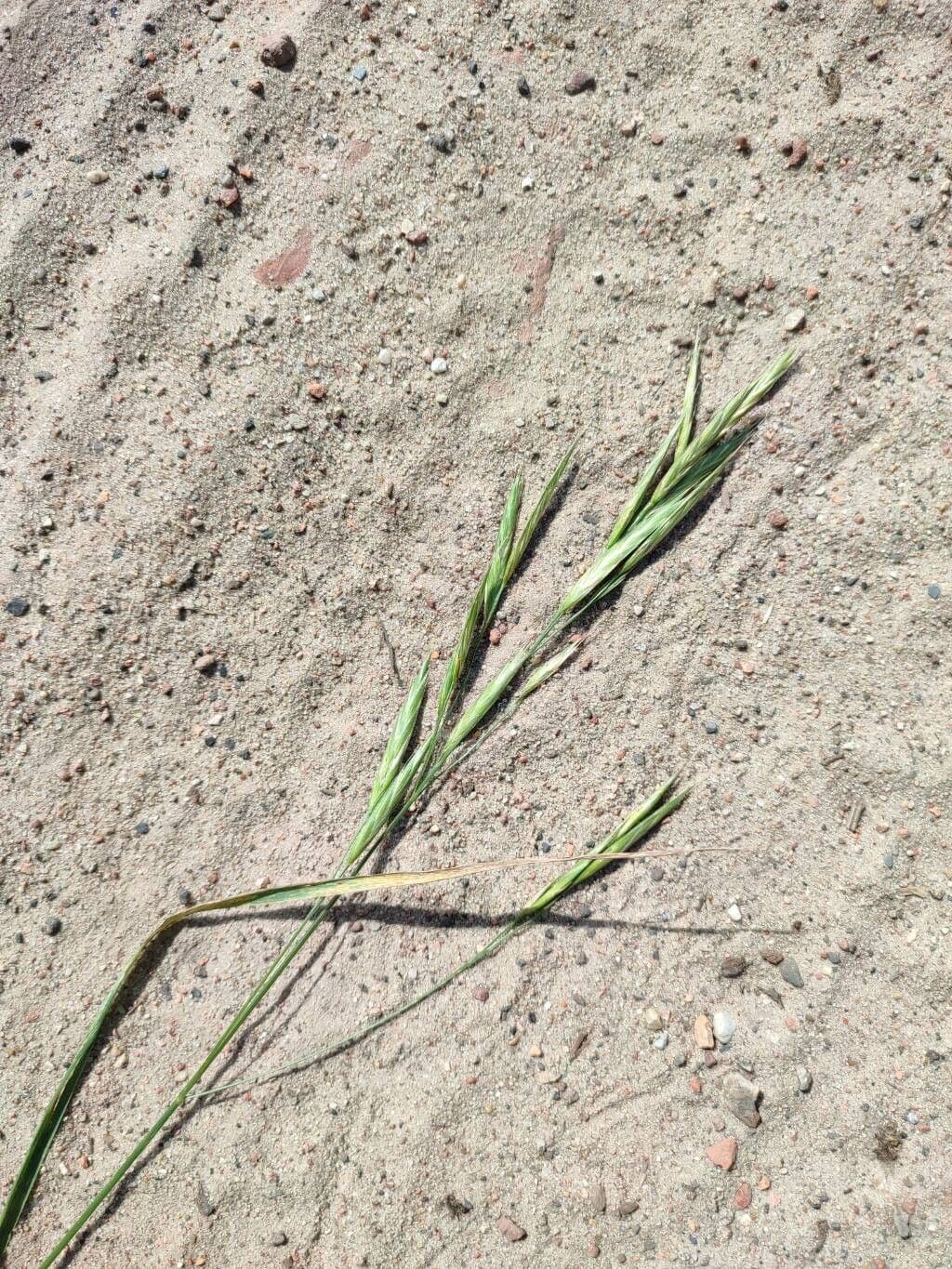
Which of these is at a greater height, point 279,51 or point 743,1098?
point 279,51

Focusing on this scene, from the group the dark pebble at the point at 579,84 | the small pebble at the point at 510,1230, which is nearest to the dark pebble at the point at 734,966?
the small pebble at the point at 510,1230

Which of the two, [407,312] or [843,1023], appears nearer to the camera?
[843,1023]

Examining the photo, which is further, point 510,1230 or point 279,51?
point 279,51

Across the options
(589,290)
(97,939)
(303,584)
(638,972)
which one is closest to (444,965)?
(638,972)

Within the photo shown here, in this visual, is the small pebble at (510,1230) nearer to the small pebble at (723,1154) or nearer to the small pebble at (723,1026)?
the small pebble at (723,1154)

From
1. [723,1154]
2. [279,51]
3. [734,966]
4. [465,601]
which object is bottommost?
[723,1154]

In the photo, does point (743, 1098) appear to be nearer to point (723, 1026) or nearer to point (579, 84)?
point (723, 1026)

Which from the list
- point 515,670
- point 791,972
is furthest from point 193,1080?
point 791,972

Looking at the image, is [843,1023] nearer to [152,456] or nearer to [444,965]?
[444,965]

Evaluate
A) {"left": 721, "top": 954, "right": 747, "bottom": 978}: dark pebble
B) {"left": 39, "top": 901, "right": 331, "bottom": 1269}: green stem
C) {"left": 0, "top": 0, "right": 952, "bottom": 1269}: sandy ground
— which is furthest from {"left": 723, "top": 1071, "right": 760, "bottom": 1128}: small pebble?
{"left": 39, "top": 901, "right": 331, "bottom": 1269}: green stem
